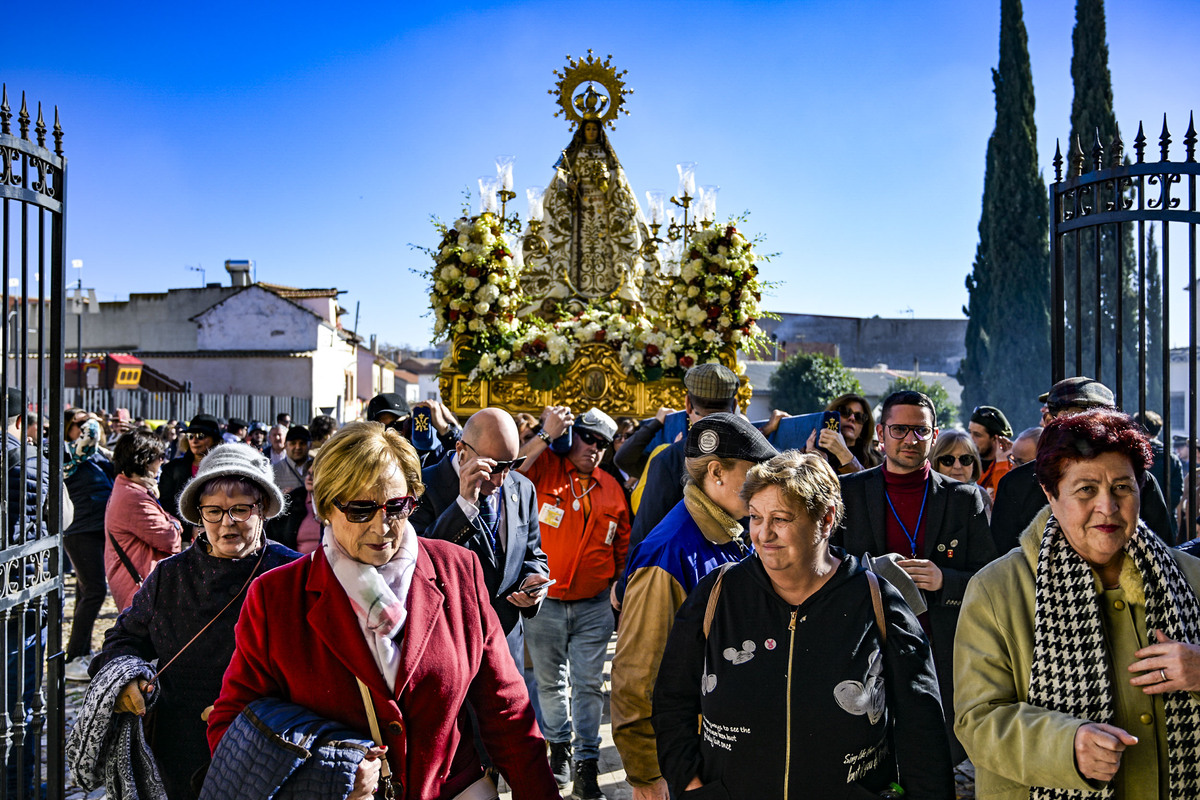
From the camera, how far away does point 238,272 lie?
35531 millimetres

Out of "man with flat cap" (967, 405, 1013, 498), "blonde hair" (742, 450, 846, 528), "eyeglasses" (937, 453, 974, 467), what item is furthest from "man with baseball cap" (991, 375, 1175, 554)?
"man with flat cap" (967, 405, 1013, 498)

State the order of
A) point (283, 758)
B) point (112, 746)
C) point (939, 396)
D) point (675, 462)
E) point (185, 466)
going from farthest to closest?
point (939, 396) < point (185, 466) < point (675, 462) < point (112, 746) < point (283, 758)

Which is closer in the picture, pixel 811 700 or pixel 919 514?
pixel 811 700

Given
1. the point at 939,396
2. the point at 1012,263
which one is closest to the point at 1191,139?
the point at 1012,263

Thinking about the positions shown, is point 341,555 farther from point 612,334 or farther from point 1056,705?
point 612,334

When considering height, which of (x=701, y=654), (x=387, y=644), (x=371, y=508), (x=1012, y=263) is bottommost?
(x=701, y=654)

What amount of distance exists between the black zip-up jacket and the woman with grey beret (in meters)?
1.54

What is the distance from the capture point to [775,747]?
244 centimetres

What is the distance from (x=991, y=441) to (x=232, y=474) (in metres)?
5.20

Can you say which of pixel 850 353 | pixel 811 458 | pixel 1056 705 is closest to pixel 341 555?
pixel 811 458

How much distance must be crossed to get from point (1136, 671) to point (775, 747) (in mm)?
954

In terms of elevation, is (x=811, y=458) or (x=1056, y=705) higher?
(x=811, y=458)

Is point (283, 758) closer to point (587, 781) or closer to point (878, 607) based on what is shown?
point (878, 607)

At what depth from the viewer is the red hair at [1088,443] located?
97.3 inches
